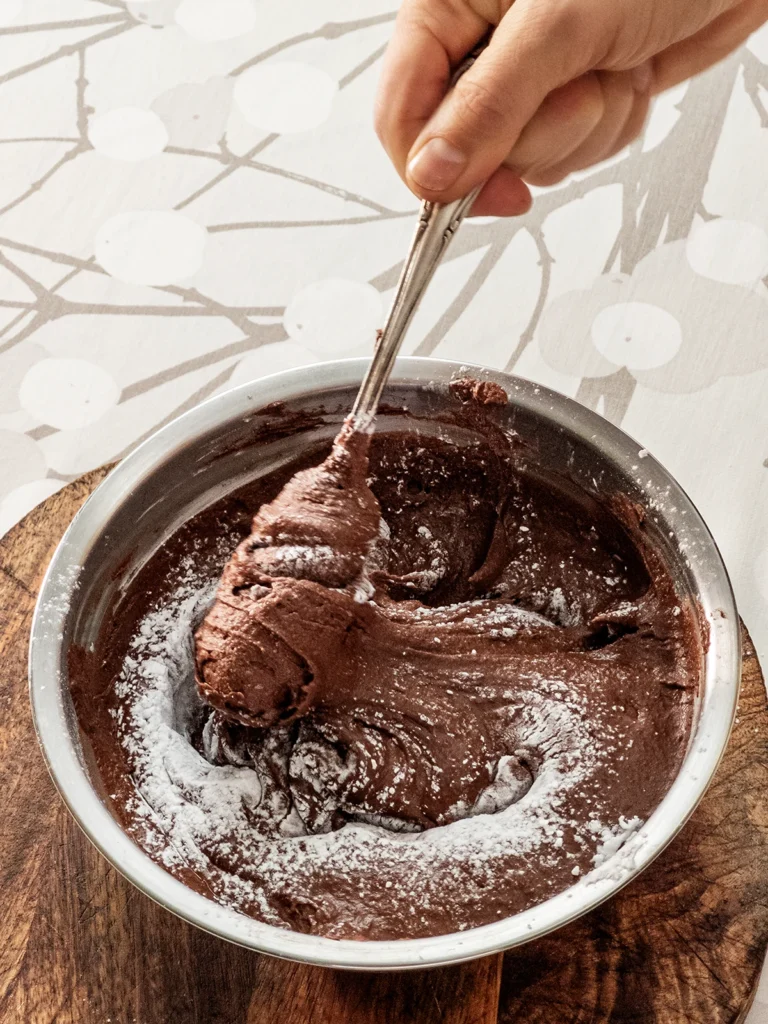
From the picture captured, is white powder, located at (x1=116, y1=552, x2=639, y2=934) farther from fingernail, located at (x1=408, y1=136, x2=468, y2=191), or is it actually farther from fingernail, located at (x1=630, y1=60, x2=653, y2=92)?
fingernail, located at (x1=630, y1=60, x2=653, y2=92)

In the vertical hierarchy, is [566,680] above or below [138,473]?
below

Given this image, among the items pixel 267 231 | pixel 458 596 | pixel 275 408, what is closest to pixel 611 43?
pixel 275 408

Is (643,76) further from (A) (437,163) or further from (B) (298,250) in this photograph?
(B) (298,250)

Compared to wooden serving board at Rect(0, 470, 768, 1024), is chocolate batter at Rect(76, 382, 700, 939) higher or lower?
higher

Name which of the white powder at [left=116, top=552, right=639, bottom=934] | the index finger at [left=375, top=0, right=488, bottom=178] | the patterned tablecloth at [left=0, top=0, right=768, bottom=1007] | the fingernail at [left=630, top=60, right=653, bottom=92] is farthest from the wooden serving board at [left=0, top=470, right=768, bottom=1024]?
the fingernail at [left=630, top=60, right=653, bottom=92]

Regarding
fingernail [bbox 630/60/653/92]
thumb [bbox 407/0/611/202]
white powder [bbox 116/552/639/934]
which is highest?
fingernail [bbox 630/60/653/92]

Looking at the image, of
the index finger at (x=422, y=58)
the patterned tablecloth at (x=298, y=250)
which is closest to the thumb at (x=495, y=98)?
the index finger at (x=422, y=58)

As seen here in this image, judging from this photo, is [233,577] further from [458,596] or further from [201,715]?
[458,596]
